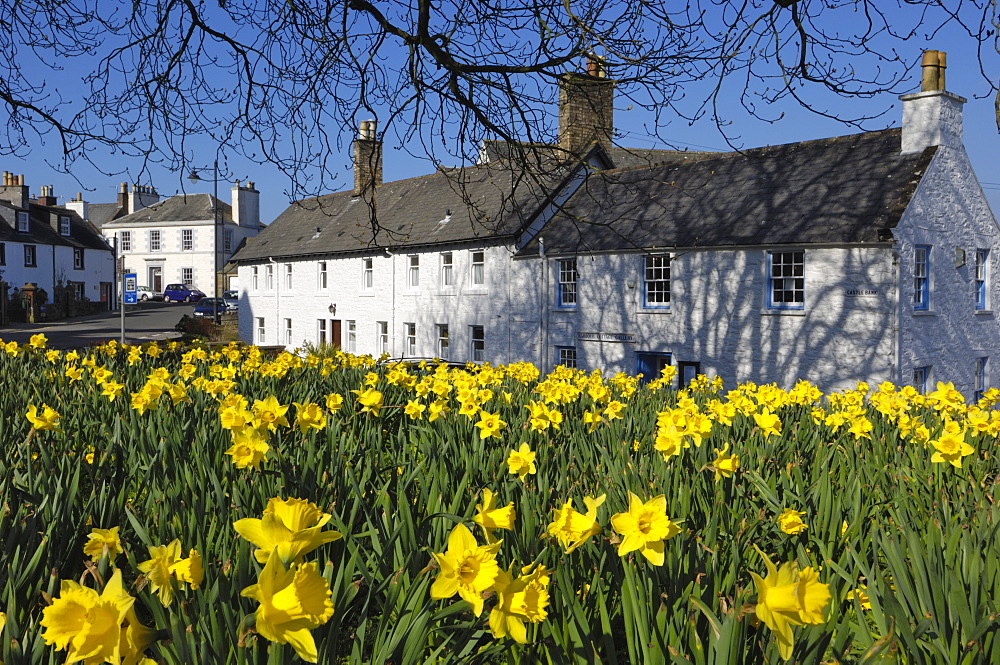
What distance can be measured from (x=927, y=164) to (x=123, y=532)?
19081 mm

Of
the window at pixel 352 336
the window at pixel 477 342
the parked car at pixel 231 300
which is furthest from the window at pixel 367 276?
the parked car at pixel 231 300

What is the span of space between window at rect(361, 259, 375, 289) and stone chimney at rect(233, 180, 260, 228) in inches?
1477

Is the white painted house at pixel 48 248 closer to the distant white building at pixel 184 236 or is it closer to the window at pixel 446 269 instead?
the distant white building at pixel 184 236

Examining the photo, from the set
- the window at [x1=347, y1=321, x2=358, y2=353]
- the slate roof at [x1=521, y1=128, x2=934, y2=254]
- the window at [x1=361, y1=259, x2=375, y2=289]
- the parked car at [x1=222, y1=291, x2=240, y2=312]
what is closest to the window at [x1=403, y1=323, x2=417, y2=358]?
the window at [x1=361, y1=259, x2=375, y2=289]

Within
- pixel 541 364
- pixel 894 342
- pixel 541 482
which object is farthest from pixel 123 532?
pixel 541 364

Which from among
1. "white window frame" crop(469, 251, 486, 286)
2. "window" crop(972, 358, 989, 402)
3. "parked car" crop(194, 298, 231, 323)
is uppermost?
"white window frame" crop(469, 251, 486, 286)

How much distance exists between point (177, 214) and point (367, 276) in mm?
40863

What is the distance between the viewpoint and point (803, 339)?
60.4 ft

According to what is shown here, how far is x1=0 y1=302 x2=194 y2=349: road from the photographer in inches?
1318

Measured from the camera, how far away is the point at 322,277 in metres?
33.6

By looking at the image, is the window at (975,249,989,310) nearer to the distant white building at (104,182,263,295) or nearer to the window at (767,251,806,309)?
the window at (767,251,806,309)

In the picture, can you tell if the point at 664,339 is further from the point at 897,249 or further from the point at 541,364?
the point at 897,249

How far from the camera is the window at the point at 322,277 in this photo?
33.4m

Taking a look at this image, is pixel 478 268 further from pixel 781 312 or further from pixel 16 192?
pixel 16 192
